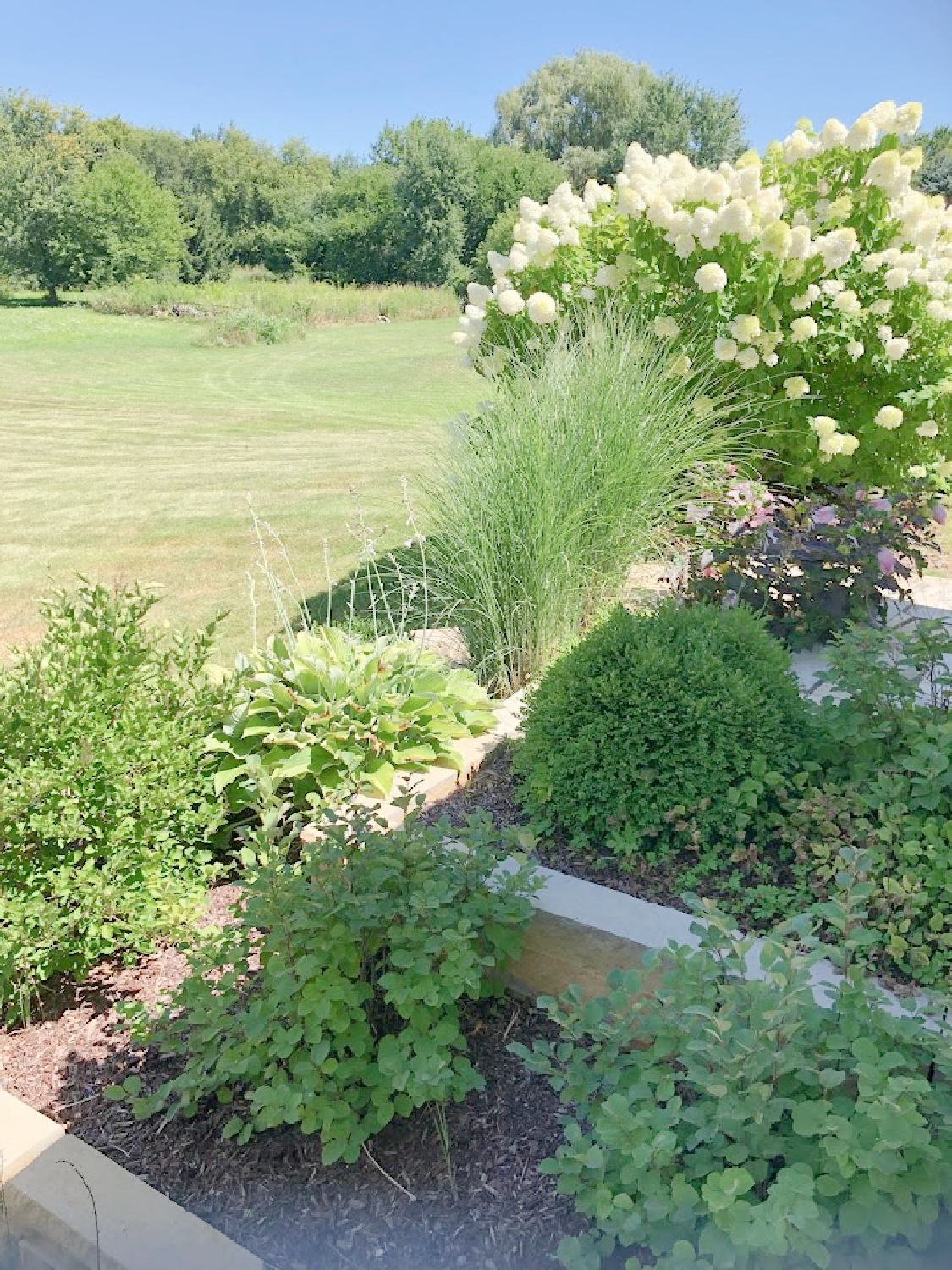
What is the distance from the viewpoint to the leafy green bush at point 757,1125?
110cm

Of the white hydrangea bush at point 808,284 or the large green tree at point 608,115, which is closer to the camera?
the white hydrangea bush at point 808,284

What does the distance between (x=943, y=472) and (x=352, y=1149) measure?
160 inches

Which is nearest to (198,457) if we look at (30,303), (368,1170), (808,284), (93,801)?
(808,284)

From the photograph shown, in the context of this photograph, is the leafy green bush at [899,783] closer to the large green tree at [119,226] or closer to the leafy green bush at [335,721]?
the leafy green bush at [335,721]

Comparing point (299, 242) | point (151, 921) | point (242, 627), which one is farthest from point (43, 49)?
point (299, 242)

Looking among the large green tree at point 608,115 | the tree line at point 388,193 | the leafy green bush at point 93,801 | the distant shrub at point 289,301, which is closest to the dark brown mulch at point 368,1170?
the leafy green bush at point 93,801

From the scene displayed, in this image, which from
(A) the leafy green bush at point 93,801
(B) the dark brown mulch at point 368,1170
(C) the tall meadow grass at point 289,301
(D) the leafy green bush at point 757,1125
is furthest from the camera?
(C) the tall meadow grass at point 289,301

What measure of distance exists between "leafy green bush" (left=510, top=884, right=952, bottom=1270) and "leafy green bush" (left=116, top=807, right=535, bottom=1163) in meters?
0.25

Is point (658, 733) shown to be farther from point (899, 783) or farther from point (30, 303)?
point (30, 303)

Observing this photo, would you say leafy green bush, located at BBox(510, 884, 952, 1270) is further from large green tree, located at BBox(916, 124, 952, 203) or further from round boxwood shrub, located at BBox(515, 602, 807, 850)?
large green tree, located at BBox(916, 124, 952, 203)

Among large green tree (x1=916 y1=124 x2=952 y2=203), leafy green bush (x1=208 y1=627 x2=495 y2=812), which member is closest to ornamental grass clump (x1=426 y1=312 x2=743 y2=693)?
leafy green bush (x1=208 y1=627 x2=495 y2=812)

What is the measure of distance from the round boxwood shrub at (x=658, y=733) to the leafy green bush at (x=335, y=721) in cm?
39

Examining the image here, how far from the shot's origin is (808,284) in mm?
4121

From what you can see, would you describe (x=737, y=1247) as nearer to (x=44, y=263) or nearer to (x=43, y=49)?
(x=43, y=49)
